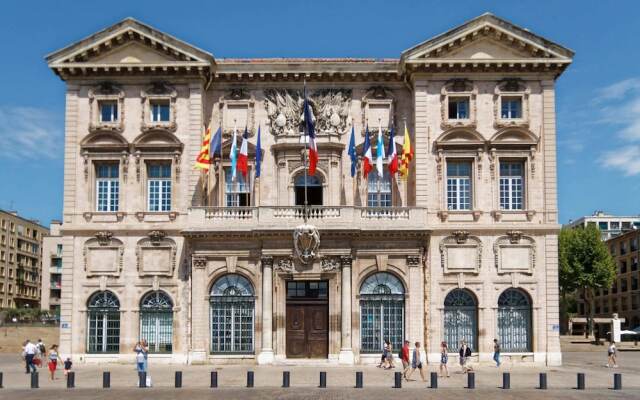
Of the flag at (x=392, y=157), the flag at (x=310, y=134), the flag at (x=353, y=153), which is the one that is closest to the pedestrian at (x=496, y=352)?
the flag at (x=392, y=157)

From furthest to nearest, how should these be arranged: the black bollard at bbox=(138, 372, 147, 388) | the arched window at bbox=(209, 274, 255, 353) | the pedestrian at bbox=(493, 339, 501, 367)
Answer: the arched window at bbox=(209, 274, 255, 353) < the pedestrian at bbox=(493, 339, 501, 367) < the black bollard at bbox=(138, 372, 147, 388)

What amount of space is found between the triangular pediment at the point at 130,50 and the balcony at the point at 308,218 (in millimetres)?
7228

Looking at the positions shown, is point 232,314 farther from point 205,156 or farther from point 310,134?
point 310,134

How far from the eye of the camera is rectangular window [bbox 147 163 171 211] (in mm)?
40719

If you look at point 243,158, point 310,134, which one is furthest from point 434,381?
point 243,158

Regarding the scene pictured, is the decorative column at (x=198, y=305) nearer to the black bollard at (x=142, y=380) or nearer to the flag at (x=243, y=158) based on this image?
the flag at (x=243, y=158)

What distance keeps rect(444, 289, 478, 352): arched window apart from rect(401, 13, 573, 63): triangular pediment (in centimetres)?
1115

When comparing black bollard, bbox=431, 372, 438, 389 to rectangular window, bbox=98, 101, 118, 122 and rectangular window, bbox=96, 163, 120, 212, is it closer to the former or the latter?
rectangular window, bbox=96, 163, 120, 212

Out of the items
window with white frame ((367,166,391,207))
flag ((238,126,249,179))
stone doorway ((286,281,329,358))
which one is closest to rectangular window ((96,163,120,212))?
flag ((238,126,249,179))

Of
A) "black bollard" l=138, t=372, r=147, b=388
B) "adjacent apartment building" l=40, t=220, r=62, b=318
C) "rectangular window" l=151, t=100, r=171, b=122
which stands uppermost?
"rectangular window" l=151, t=100, r=171, b=122

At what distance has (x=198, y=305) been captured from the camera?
39.7 m

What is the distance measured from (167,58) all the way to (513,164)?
17363 mm

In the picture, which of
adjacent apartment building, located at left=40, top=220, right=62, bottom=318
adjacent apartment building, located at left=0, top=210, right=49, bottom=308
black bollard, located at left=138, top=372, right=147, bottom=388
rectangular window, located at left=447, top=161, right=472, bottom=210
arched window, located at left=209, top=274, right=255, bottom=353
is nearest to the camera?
black bollard, located at left=138, top=372, right=147, bottom=388

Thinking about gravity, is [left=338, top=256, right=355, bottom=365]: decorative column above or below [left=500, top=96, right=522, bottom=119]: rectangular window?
below
